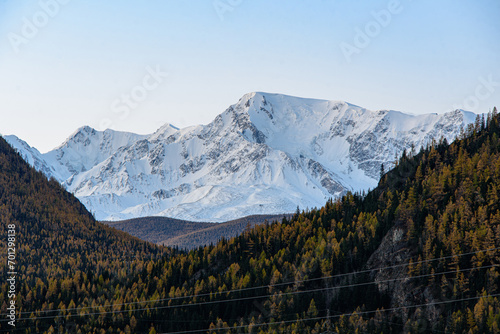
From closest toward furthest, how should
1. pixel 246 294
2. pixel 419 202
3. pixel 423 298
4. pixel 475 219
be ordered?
pixel 423 298 → pixel 475 219 → pixel 246 294 → pixel 419 202

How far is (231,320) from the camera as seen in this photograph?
17575 cm

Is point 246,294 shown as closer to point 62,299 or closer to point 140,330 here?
point 140,330

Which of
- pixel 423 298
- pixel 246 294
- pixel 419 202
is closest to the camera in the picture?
pixel 423 298

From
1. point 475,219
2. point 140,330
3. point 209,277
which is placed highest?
point 475,219

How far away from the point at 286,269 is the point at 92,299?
65.5 metres

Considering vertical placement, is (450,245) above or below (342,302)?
above

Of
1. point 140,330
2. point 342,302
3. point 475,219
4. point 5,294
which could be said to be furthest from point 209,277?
point 475,219

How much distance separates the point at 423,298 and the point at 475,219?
30019mm

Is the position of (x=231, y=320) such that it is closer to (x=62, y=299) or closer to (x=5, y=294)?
(x=62, y=299)

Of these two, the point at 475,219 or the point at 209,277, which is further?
the point at 209,277

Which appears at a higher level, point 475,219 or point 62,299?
point 475,219

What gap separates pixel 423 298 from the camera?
16088 centimetres

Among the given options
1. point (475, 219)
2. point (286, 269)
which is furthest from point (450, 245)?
point (286, 269)

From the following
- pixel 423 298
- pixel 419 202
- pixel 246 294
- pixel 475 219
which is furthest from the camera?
pixel 419 202
